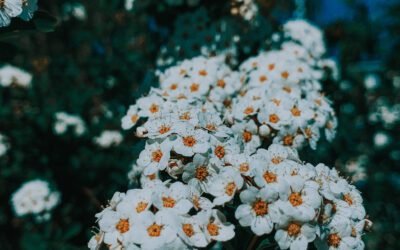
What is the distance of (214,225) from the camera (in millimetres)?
1349

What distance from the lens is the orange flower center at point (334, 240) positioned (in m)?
1.42

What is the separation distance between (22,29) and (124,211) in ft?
2.63

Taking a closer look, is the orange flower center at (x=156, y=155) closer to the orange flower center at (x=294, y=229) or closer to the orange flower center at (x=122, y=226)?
the orange flower center at (x=122, y=226)

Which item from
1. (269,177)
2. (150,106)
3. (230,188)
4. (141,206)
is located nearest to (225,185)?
(230,188)

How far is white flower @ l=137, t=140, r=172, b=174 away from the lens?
1483 millimetres

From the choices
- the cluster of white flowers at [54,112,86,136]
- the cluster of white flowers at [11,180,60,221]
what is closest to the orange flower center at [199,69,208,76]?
the cluster of white flowers at [11,180,60,221]

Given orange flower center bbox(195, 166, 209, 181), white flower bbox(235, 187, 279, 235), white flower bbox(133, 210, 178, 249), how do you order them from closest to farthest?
white flower bbox(133, 210, 178, 249)
white flower bbox(235, 187, 279, 235)
orange flower center bbox(195, 166, 209, 181)

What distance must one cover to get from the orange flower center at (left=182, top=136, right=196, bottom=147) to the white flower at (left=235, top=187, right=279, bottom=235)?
213 millimetres

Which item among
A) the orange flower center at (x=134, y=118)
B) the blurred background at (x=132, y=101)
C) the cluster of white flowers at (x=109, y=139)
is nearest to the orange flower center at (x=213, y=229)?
the orange flower center at (x=134, y=118)

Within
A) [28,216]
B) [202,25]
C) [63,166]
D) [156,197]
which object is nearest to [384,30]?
[202,25]

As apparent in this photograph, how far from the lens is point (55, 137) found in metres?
3.69

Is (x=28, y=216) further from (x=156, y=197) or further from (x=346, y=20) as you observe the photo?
(x=346, y=20)

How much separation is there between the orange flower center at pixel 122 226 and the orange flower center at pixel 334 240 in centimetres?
53

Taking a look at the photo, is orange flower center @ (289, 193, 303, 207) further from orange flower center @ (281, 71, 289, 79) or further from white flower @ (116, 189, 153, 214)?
orange flower center @ (281, 71, 289, 79)
